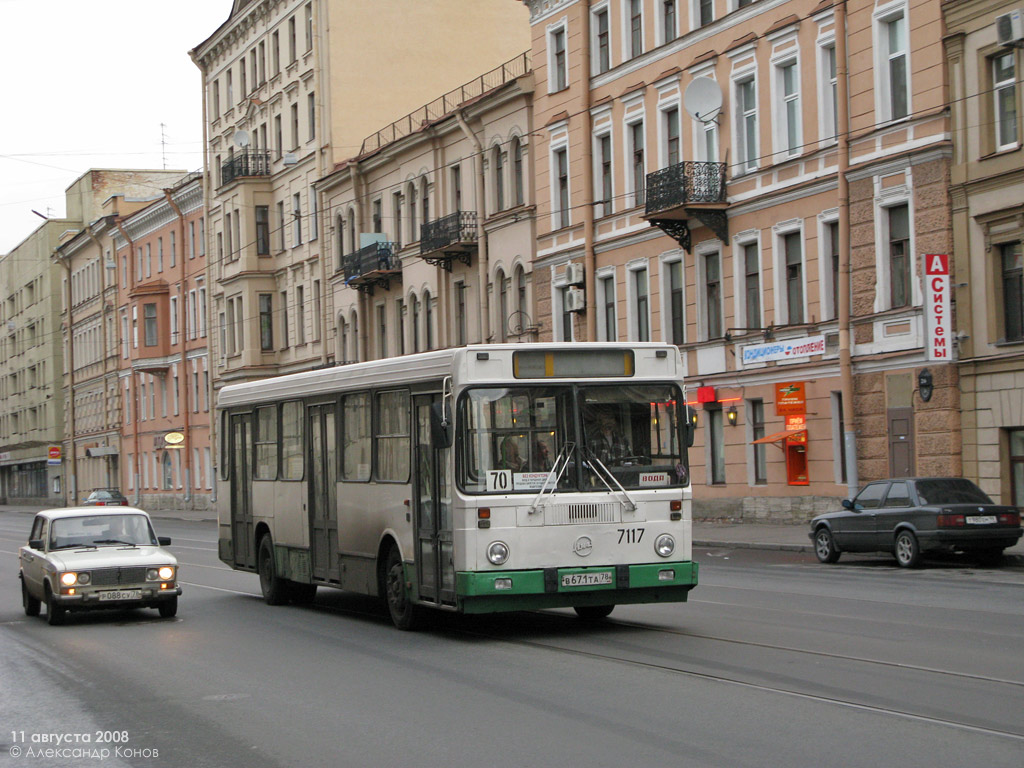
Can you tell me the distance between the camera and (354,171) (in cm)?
5434

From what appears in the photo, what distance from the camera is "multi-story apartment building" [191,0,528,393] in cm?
5772

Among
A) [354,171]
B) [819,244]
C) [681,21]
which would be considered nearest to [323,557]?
[819,244]

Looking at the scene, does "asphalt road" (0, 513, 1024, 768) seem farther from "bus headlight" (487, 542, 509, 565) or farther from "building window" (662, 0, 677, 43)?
"building window" (662, 0, 677, 43)

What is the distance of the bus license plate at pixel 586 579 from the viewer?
1343 centimetres

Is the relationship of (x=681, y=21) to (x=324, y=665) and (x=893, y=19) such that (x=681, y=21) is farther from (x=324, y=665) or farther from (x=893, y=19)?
(x=324, y=665)

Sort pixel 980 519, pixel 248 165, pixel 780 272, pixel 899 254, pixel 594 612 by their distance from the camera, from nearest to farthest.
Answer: pixel 594 612
pixel 980 519
pixel 899 254
pixel 780 272
pixel 248 165

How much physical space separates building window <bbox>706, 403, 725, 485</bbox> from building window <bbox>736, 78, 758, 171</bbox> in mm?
6236

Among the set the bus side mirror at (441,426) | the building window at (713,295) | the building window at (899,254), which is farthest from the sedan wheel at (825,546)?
the bus side mirror at (441,426)

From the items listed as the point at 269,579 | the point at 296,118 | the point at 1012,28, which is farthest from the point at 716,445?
the point at 296,118

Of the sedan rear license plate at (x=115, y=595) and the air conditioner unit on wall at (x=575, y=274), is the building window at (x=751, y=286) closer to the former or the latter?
the air conditioner unit on wall at (x=575, y=274)

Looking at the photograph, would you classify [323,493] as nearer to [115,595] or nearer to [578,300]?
[115,595]

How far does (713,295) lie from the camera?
120ft

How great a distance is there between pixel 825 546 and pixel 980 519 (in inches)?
129

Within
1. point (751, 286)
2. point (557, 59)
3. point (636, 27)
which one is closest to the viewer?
point (751, 286)
